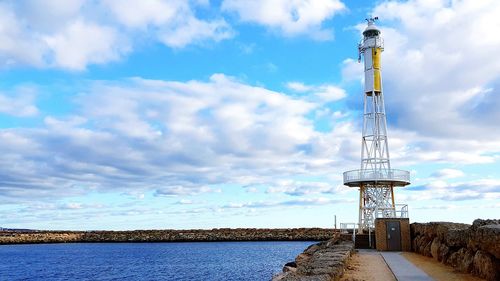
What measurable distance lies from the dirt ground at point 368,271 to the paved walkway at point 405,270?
0.81 ft

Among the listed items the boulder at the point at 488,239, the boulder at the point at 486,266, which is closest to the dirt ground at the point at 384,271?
the boulder at the point at 486,266

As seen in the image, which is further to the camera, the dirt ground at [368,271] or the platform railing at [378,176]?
the platform railing at [378,176]

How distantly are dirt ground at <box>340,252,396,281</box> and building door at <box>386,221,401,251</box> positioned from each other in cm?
639

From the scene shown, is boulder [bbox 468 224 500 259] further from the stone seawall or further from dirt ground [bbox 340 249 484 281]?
the stone seawall

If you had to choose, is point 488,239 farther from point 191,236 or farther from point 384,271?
point 191,236

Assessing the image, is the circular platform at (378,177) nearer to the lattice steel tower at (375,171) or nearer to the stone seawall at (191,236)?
the lattice steel tower at (375,171)

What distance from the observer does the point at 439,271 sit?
1808 cm

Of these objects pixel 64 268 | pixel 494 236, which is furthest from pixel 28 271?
pixel 494 236

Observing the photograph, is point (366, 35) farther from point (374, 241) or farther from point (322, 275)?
point (322, 275)

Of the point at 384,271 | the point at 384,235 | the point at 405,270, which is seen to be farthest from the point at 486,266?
the point at 384,235

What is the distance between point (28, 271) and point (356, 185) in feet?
97.2

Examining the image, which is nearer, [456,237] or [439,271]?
[439,271]

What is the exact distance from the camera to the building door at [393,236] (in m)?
29.3

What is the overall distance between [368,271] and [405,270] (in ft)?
4.28
